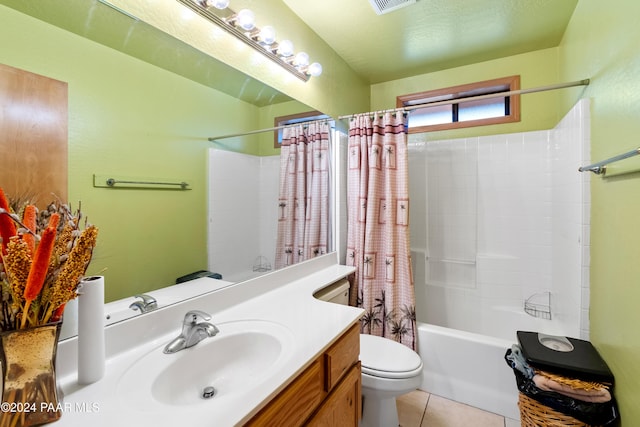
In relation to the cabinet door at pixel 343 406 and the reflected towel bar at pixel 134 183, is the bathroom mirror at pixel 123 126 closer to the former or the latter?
the reflected towel bar at pixel 134 183

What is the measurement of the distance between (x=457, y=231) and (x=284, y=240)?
5.36 feet

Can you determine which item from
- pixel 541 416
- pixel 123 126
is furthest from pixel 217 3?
pixel 541 416

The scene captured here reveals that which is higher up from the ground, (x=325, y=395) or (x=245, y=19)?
(x=245, y=19)

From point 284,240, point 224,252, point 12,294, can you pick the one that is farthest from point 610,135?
point 12,294

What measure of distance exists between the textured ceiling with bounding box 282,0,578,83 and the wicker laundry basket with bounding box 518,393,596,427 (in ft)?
7.20

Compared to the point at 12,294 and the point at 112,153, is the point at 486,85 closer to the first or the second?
the point at 112,153

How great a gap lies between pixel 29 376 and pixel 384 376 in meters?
1.33

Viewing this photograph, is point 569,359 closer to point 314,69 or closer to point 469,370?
point 469,370

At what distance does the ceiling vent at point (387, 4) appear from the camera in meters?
1.71

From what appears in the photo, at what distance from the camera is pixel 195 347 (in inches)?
36.9

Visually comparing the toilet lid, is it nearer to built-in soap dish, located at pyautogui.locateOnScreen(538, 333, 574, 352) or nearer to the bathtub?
the bathtub

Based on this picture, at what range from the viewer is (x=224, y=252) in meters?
1.40

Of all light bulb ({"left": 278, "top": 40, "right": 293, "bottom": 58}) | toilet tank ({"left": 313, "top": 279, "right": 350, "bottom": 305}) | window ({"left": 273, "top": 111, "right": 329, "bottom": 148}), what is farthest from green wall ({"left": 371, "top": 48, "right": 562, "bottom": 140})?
toilet tank ({"left": 313, "top": 279, "right": 350, "bottom": 305})

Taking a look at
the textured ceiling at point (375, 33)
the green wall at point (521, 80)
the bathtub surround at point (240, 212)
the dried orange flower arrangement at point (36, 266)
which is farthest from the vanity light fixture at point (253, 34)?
the green wall at point (521, 80)
